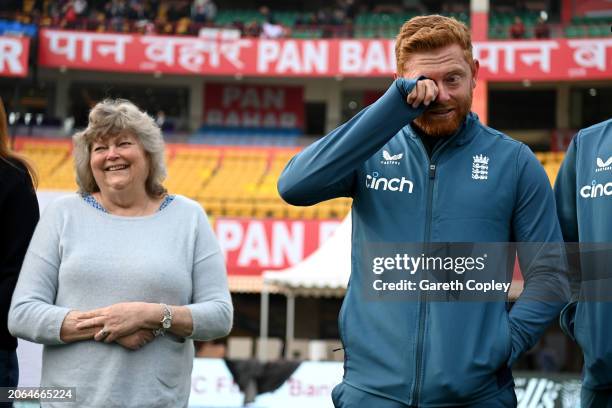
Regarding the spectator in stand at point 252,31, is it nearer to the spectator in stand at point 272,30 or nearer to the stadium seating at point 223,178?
the spectator in stand at point 272,30

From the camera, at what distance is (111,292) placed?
2.66 metres

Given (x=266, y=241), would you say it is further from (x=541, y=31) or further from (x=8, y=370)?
(x=8, y=370)

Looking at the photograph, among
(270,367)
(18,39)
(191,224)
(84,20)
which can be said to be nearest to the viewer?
(191,224)

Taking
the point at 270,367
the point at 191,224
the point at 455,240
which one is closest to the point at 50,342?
the point at 191,224

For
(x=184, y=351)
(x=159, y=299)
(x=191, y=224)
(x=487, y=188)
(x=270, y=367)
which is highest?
(x=487, y=188)

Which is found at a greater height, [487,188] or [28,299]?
[487,188]

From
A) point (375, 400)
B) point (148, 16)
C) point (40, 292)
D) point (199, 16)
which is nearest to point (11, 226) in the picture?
point (40, 292)

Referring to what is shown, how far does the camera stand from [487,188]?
2.16 meters

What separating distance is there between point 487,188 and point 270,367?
17.1 ft

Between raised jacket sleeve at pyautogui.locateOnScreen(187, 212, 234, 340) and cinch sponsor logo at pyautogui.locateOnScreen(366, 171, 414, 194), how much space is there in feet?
2.57

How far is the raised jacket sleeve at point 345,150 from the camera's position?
6.78 ft

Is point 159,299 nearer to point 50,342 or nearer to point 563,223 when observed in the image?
point 50,342

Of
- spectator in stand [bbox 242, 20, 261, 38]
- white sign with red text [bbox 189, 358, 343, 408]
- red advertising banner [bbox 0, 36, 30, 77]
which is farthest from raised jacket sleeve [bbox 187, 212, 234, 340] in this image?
spectator in stand [bbox 242, 20, 261, 38]

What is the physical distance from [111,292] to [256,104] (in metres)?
24.0
